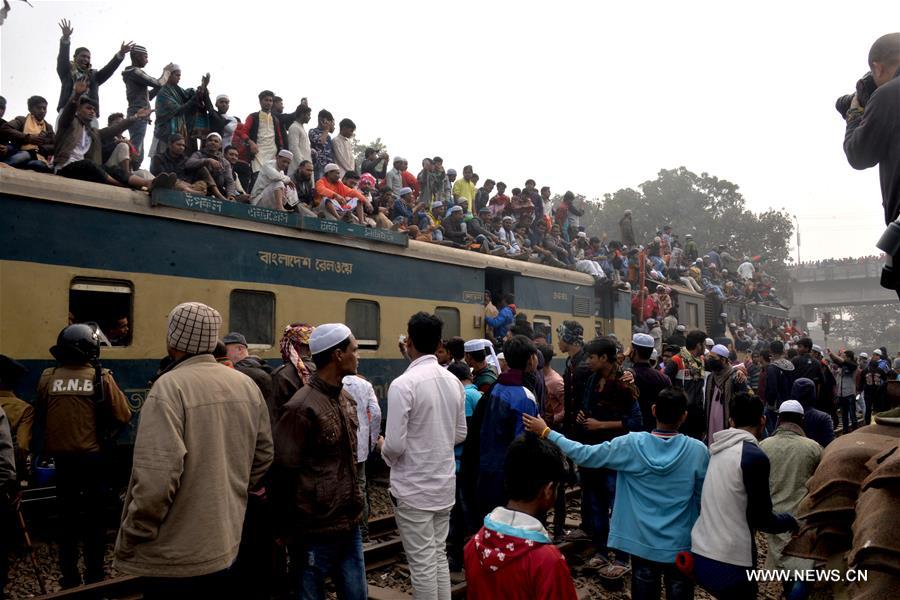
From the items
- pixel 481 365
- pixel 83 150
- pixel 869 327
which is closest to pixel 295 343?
pixel 481 365

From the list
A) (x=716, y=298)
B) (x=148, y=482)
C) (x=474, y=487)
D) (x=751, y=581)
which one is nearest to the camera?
(x=148, y=482)

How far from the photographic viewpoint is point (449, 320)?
34.3 feet

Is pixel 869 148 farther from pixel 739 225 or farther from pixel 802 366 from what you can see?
pixel 739 225

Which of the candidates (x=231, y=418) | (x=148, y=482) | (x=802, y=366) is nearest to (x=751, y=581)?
(x=231, y=418)

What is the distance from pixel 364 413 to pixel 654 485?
2.72m

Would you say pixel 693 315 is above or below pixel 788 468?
above

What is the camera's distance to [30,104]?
7.97 meters

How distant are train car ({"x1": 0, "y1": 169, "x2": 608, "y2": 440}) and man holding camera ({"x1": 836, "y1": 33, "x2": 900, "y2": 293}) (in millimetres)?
6140

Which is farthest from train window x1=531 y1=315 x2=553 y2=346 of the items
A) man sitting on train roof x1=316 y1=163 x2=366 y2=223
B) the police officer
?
the police officer

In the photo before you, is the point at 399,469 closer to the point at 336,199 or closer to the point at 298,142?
the point at 336,199

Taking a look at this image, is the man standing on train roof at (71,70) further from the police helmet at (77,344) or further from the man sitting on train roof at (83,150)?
the police helmet at (77,344)

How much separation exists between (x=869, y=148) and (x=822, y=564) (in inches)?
65.0

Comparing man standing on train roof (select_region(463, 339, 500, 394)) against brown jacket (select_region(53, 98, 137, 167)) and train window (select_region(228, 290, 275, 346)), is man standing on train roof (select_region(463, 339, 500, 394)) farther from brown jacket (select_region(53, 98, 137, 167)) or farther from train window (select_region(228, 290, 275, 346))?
brown jacket (select_region(53, 98, 137, 167))

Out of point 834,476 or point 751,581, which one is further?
point 751,581
